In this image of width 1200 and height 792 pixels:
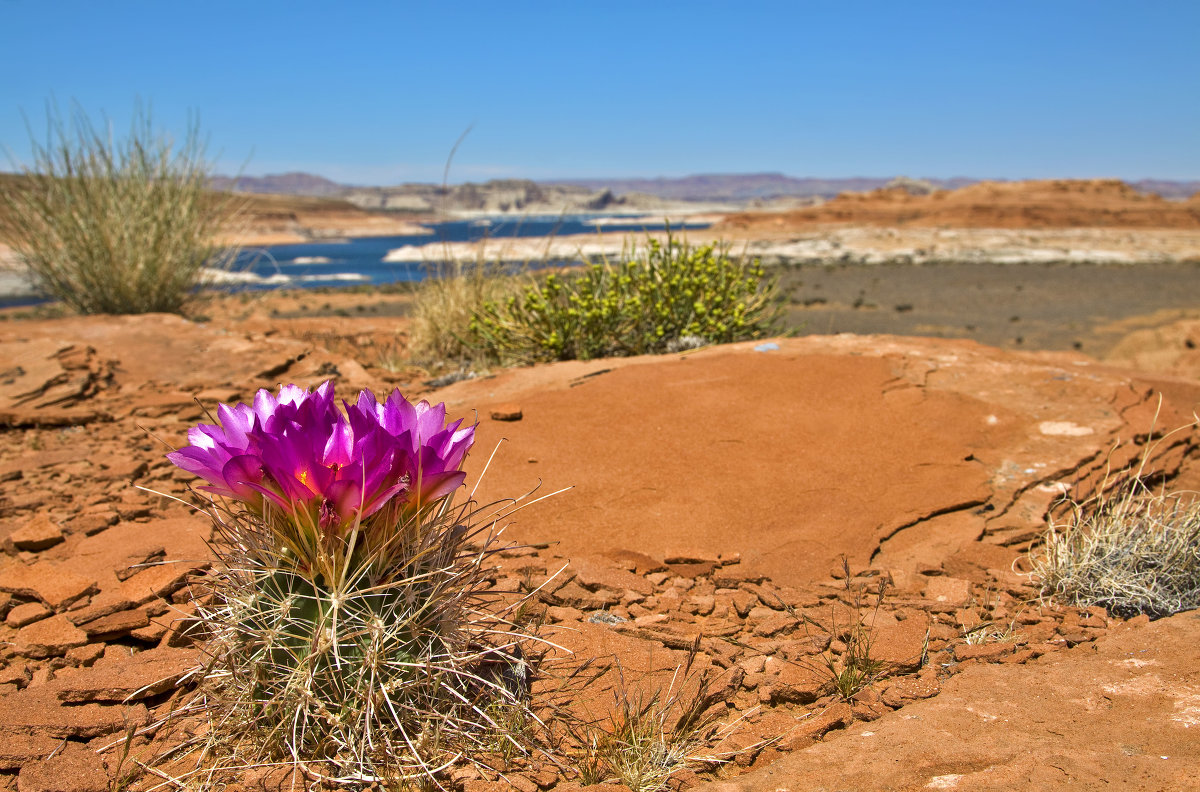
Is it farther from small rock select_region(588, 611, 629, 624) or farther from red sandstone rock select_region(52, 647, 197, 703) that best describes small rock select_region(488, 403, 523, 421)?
red sandstone rock select_region(52, 647, 197, 703)

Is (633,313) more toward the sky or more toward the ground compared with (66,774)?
more toward the sky

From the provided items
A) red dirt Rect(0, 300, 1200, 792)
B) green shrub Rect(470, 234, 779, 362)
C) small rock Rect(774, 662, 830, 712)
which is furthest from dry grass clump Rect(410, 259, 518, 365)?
small rock Rect(774, 662, 830, 712)

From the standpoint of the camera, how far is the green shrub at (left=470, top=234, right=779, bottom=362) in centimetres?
598

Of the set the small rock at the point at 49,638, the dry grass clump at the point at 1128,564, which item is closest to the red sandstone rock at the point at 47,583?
the small rock at the point at 49,638

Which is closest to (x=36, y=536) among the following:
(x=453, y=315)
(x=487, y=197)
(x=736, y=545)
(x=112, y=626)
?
(x=112, y=626)

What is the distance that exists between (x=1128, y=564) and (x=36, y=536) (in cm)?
398

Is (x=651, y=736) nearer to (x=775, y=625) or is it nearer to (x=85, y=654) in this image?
(x=775, y=625)

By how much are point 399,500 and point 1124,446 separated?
3575 mm

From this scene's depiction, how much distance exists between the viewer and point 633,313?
6086 millimetres

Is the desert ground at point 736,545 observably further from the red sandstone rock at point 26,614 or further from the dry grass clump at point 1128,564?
the dry grass clump at point 1128,564

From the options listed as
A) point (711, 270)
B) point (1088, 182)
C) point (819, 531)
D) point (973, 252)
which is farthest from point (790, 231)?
point (819, 531)

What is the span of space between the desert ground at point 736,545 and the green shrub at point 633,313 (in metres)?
0.77

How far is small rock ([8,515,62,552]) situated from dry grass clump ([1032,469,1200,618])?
3664mm

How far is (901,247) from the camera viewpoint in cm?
3247
